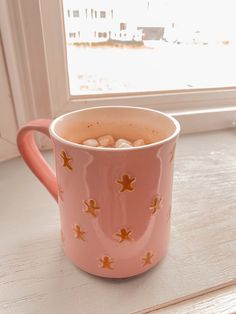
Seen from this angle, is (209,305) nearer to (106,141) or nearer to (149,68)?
(106,141)

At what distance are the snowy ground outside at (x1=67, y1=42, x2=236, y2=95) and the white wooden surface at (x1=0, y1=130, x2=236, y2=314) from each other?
0.23 m

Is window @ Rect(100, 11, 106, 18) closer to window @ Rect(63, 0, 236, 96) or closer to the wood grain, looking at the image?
window @ Rect(63, 0, 236, 96)

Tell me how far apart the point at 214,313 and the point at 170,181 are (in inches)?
4.7

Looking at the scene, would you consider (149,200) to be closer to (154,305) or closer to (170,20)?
(154,305)

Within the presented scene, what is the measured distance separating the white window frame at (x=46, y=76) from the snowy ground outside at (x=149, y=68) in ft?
0.09

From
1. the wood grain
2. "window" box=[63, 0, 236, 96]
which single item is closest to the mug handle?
the wood grain

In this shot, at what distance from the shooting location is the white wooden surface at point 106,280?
0.89 feet

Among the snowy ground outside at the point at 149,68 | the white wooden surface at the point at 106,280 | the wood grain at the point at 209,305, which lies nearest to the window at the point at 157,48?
the snowy ground outside at the point at 149,68

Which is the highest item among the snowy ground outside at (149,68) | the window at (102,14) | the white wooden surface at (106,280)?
the window at (102,14)

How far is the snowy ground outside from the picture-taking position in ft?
1.85

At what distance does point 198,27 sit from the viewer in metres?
0.60

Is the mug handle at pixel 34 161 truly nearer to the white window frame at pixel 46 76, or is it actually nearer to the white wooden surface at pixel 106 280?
the white wooden surface at pixel 106 280

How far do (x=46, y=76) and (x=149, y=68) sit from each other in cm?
23

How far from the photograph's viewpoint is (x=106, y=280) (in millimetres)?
291
